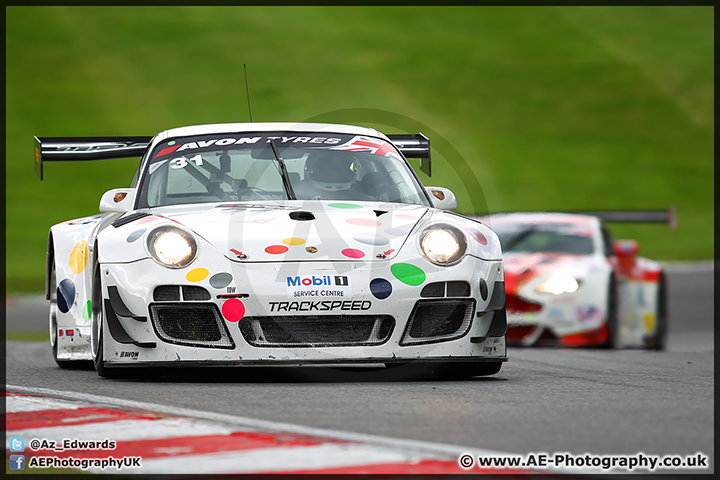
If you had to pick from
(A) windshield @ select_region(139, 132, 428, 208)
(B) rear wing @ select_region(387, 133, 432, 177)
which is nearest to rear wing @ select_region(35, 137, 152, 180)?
(A) windshield @ select_region(139, 132, 428, 208)

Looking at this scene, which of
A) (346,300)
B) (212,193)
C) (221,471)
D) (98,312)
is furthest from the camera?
(212,193)

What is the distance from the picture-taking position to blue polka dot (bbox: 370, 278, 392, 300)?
17.9ft

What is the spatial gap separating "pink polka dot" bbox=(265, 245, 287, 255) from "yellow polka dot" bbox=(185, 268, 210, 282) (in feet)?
1.01

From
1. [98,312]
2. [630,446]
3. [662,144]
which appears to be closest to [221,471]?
[630,446]

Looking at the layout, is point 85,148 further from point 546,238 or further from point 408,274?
point 546,238

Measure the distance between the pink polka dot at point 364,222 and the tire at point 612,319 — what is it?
5677 mm

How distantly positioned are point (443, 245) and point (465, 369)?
744mm

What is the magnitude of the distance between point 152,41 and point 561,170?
18694 mm

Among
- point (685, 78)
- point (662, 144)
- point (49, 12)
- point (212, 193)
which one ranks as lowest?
A: point (212, 193)

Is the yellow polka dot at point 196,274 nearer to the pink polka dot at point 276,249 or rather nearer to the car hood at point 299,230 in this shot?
the car hood at point 299,230

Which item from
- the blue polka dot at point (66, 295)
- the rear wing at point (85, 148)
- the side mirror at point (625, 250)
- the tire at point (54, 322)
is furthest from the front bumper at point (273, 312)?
the side mirror at point (625, 250)

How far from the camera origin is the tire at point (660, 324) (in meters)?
11.5

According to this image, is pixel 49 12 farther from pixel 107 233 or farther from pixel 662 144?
pixel 107 233

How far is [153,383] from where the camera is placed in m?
5.59
